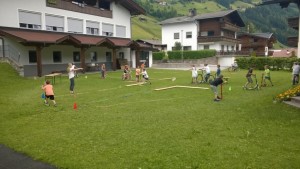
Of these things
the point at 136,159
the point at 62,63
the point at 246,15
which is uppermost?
the point at 246,15

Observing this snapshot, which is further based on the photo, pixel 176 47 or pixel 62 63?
pixel 176 47

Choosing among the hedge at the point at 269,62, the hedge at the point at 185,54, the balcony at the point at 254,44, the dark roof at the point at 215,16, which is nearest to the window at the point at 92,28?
the hedge at the point at 185,54

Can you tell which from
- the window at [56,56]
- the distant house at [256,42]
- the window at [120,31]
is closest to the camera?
the window at [56,56]

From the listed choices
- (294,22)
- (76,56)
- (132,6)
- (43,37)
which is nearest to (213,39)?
(132,6)

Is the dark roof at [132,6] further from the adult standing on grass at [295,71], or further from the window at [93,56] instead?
the adult standing on grass at [295,71]

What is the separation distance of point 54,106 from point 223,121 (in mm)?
7949

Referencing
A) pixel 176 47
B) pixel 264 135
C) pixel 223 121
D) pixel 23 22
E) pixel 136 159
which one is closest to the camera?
pixel 136 159

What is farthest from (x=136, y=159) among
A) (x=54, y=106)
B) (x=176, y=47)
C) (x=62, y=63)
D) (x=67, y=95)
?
(x=176, y=47)

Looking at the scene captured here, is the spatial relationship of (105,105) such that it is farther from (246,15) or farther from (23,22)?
(246,15)

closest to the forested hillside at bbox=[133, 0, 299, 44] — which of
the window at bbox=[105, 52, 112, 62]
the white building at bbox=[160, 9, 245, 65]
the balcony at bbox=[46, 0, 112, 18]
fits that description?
the white building at bbox=[160, 9, 245, 65]

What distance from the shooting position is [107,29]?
40156 millimetres

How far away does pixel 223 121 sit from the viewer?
388 inches

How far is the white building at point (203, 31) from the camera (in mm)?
57219

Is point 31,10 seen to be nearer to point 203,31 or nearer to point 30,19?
point 30,19
